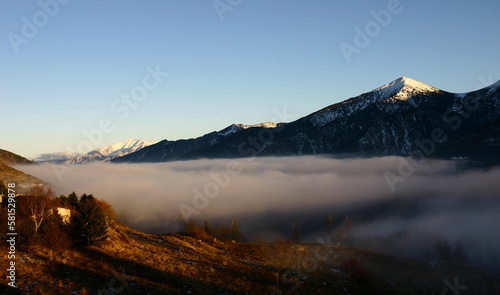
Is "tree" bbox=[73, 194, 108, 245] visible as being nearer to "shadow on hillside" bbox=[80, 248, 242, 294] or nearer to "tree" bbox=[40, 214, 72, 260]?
"tree" bbox=[40, 214, 72, 260]

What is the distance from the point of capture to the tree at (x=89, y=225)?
191 feet

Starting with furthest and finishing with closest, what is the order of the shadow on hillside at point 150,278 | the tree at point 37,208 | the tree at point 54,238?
the tree at point 37,208
the tree at point 54,238
the shadow on hillside at point 150,278

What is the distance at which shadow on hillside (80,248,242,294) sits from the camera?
46566 mm

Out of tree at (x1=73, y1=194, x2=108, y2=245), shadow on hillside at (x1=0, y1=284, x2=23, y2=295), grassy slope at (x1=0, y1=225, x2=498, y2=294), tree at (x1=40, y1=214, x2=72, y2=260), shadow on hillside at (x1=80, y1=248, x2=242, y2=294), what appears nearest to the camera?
shadow on hillside at (x1=0, y1=284, x2=23, y2=295)

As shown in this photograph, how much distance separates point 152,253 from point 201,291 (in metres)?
20.3

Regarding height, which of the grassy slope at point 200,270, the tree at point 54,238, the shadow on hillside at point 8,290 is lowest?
the grassy slope at point 200,270

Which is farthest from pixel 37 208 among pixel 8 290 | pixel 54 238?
pixel 8 290

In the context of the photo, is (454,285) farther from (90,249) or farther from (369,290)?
(90,249)

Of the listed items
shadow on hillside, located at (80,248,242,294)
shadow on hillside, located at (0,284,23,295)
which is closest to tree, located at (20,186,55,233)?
shadow on hillside, located at (80,248,242,294)

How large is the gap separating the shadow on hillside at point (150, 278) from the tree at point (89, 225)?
352 centimetres

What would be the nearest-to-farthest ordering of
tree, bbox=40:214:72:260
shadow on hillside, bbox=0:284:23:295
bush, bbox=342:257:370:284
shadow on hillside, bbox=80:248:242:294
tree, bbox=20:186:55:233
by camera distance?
shadow on hillside, bbox=0:284:23:295 < shadow on hillside, bbox=80:248:242:294 < tree, bbox=40:214:72:260 < tree, bbox=20:186:55:233 < bush, bbox=342:257:370:284

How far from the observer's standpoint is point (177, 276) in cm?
5194

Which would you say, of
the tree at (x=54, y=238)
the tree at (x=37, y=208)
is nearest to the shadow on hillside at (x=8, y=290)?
the tree at (x=54, y=238)

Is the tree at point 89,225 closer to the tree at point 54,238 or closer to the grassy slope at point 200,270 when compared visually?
the grassy slope at point 200,270
